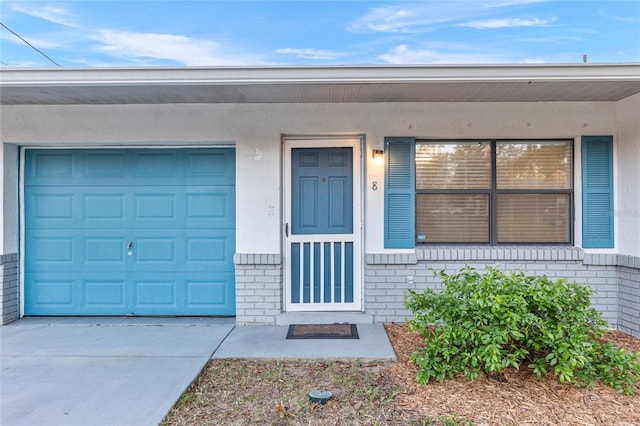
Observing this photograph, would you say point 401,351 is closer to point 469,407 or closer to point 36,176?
point 469,407

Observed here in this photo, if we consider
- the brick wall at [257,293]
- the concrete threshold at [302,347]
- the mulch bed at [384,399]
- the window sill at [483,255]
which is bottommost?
the mulch bed at [384,399]

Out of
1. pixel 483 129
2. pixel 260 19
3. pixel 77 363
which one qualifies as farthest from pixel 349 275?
pixel 260 19

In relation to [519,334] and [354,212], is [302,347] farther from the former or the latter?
[519,334]

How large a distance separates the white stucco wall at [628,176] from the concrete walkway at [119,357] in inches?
119

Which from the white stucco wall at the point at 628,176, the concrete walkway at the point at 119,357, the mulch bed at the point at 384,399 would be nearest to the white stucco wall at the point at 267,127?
the white stucco wall at the point at 628,176

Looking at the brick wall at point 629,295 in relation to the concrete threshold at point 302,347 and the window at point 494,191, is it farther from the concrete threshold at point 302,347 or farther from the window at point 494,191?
the concrete threshold at point 302,347

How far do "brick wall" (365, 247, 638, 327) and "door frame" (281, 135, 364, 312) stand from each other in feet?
0.65

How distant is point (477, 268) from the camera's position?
416 centimetres

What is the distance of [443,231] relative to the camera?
4344mm

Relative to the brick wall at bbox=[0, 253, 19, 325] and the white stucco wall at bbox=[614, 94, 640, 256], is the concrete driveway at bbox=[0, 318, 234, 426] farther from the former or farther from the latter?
the white stucco wall at bbox=[614, 94, 640, 256]

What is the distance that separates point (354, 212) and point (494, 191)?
5.72 feet

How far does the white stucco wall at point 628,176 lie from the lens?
3.87 metres

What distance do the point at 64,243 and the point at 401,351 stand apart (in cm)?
434

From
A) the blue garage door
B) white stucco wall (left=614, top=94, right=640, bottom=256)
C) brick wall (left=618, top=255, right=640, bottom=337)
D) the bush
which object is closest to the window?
white stucco wall (left=614, top=94, right=640, bottom=256)
